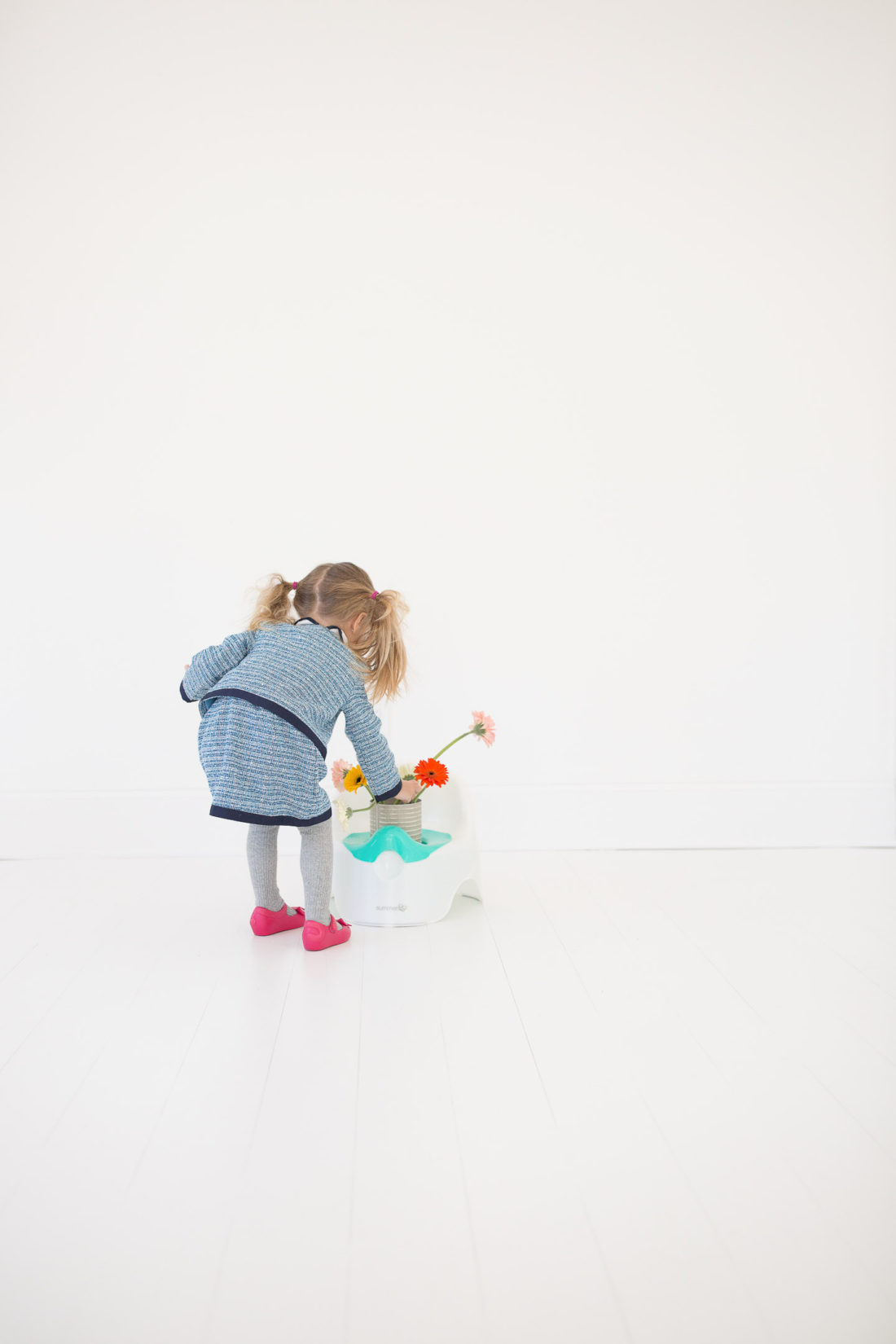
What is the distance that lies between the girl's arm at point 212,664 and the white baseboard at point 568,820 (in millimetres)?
768

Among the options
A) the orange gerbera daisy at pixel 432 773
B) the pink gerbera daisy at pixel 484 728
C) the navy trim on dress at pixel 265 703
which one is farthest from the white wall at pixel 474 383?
the navy trim on dress at pixel 265 703

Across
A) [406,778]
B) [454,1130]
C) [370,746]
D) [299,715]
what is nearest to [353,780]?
[406,778]

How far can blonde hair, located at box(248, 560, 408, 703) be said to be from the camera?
208 centimetres

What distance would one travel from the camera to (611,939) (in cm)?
200

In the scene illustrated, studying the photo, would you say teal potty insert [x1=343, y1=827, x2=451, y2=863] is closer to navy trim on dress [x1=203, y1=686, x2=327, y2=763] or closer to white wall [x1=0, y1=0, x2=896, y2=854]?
navy trim on dress [x1=203, y1=686, x2=327, y2=763]

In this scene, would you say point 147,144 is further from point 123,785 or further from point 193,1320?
point 193,1320

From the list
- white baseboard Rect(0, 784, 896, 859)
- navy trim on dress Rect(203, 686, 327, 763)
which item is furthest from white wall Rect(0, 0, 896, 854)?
navy trim on dress Rect(203, 686, 327, 763)

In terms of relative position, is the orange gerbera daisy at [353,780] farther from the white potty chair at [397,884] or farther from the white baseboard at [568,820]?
the white baseboard at [568,820]

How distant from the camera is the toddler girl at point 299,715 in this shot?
6.21ft

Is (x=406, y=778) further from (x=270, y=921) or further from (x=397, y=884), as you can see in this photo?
(x=270, y=921)

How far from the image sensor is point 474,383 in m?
2.68

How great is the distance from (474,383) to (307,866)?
1.44m

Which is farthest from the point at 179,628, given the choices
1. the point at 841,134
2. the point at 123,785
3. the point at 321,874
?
the point at 841,134

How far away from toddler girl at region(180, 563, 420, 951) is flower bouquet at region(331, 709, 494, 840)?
0.03m
